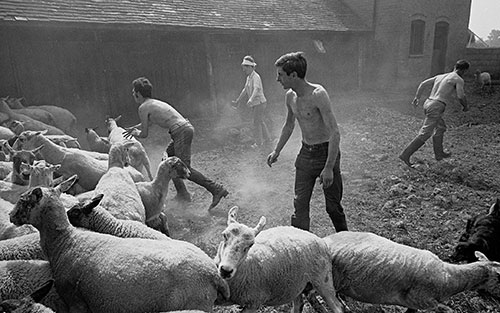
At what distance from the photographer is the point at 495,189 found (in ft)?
22.6

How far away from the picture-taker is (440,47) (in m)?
22.4

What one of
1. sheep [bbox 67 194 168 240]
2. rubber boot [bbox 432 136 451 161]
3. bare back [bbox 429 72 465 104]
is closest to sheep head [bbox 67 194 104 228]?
sheep [bbox 67 194 168 240]

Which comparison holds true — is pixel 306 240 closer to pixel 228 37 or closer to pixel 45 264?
pixel 45 264

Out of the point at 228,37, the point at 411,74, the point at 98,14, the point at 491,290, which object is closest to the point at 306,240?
the point at 491,290

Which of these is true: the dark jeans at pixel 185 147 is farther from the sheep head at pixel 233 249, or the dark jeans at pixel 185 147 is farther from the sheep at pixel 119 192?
the sheep head at pixel 233 249

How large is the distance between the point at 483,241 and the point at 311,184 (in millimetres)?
2018

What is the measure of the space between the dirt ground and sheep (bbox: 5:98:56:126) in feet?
8.19

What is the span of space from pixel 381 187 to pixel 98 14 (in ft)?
30.4

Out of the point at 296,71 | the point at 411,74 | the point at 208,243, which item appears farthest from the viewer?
the point at 411,74

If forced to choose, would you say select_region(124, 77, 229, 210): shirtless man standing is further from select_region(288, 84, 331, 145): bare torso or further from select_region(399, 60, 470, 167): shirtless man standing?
select_region(399, 60, 470, 167): shirtless man standing

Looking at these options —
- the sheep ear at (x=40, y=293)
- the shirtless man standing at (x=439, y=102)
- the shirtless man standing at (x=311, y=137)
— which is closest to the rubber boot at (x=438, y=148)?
the shirtless man standing at (x=439, y=102)

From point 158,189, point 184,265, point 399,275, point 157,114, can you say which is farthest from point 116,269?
point 157,114

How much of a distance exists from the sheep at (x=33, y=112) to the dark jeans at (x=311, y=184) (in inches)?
279

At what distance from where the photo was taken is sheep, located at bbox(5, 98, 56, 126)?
8.79m
